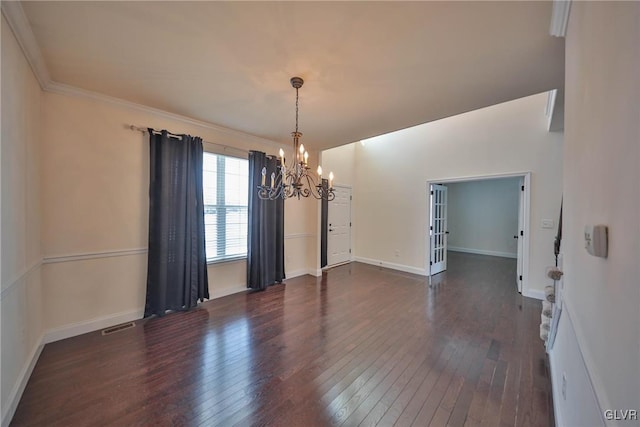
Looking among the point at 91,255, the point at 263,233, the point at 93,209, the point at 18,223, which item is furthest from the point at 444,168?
the point at 18,223

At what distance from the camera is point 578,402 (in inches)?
45.6

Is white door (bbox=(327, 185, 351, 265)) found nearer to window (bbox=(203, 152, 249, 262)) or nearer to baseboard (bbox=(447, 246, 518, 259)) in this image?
window (bbox=(203, 152, 249, 262))

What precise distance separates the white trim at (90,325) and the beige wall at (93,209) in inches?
0.4

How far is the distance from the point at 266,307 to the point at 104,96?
3184 millimetres

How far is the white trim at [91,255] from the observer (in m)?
2.55

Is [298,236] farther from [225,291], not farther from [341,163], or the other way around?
[341,163]

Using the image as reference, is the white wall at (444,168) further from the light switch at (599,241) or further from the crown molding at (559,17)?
the light switch at (599,241)

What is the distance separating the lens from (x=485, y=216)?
7637mm

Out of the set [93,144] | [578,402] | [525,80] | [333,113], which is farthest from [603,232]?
[93,144]

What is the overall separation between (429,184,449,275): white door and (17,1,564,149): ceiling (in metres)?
2.55

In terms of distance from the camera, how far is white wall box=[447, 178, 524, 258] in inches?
283

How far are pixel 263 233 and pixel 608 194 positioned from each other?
12.7ft

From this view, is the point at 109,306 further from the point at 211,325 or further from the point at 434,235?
the point at 434,235

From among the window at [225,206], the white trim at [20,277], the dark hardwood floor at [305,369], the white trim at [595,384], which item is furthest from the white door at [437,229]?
the white trim at [20,277]
